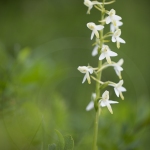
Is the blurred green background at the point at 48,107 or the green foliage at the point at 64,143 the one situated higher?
the blurred green background at the point at 48,107

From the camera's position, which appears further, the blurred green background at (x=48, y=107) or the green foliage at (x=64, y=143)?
the blurred green background at (x=48, y=107)

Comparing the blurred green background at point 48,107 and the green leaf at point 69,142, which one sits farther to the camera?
the blurred green background at point 48,107

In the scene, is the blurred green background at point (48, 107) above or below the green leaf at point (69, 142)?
above

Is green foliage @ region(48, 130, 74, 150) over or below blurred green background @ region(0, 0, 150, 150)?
below

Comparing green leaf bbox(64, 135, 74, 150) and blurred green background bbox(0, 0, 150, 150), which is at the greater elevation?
blurred green background bbox(0, 0, 150, 150)

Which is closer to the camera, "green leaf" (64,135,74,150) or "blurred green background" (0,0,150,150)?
"green leaf" (64,135,74,150)

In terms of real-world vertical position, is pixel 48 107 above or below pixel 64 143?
above

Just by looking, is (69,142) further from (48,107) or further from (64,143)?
(48,107)

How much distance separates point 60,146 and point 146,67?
12.5 feet

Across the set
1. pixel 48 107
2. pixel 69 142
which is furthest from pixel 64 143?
pixel 48 107

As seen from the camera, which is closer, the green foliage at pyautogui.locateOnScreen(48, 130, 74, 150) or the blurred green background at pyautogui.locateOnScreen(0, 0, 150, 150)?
the green foliage at pyautogui.locateOnScreen(48, 130, 74, 150)

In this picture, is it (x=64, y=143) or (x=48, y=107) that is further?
(x=48, y=107)

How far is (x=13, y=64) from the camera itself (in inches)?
89.0

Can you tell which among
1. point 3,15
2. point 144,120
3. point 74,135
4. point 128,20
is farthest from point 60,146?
point 128,20
